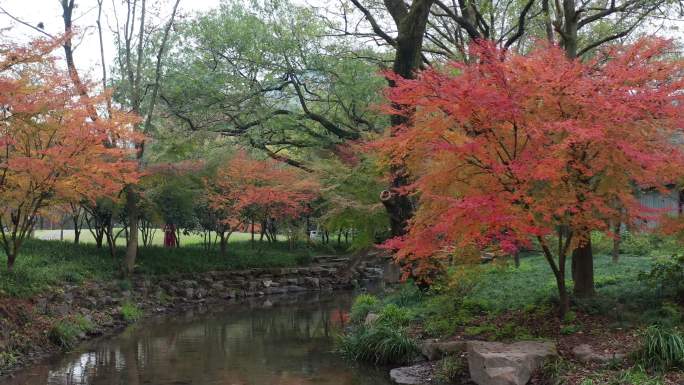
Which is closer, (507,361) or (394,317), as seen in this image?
(507,361)

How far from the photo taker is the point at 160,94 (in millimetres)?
18328

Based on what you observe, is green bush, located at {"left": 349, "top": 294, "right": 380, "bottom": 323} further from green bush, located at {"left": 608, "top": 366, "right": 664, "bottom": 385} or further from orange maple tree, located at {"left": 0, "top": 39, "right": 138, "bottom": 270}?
orange maple tree, located at {"left": 0, "top": 39, "right": 138, "bottom": 270}

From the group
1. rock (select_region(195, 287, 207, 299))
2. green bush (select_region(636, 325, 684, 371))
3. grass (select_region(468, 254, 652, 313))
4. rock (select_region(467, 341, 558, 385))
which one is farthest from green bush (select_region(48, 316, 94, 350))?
green bush (select_region(636, 325, 684, 371))

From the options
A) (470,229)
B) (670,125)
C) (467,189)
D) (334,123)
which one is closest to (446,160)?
(467,189)

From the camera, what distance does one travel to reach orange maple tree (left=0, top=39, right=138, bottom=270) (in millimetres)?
10516

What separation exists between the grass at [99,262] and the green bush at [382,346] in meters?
6.83

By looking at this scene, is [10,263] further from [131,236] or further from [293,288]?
[293,288]

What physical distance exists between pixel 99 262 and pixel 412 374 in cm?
1175

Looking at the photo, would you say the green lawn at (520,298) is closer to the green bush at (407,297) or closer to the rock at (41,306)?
the green bush at (407,297)

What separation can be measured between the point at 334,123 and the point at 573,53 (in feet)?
29.1

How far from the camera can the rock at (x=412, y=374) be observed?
8.20 meters

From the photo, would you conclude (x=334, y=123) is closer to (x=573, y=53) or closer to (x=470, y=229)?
(x=573, y=53)

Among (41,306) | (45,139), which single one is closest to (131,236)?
(41,306)

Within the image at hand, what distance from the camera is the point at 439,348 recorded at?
28.4 ft
